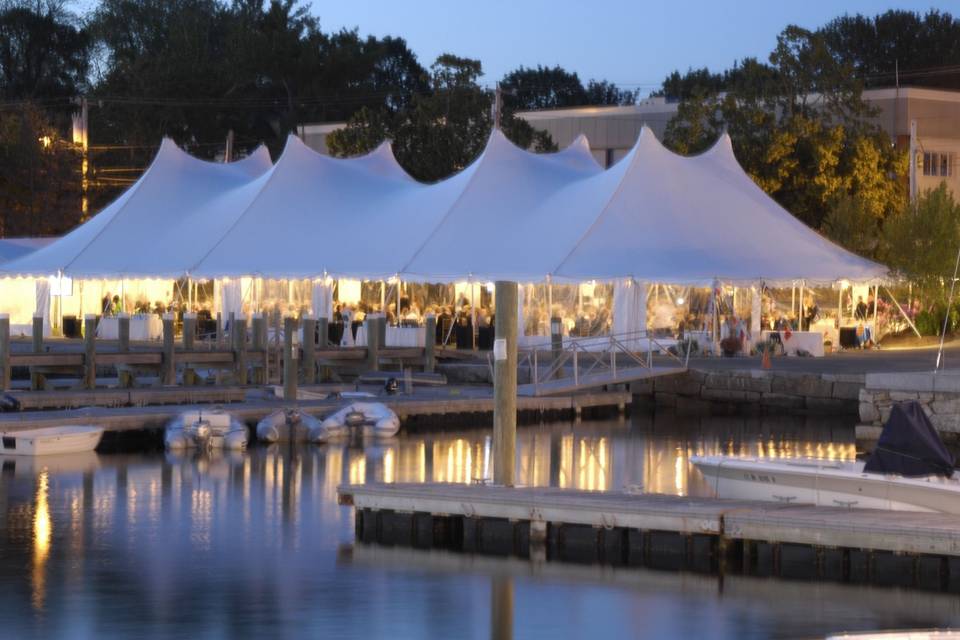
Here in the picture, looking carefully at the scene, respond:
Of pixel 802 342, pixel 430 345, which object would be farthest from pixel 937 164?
pixel 430 345

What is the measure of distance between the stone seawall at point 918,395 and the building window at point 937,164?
2885 centimetres

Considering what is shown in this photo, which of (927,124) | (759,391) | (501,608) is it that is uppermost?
(927,124)

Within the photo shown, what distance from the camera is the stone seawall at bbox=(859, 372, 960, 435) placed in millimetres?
25984

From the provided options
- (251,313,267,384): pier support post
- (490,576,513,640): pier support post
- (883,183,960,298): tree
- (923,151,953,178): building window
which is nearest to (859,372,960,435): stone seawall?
(251,313,267,384): pier support post

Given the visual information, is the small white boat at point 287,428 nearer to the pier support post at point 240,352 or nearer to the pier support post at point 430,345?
the pier support post at point 240,352

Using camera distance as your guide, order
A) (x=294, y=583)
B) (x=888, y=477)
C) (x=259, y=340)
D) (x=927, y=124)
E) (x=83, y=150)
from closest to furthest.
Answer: (x=294, y=583) → (x=888, y=477) → (x=259, y=340) → (x=927, y=124) → (x=83, y=150)

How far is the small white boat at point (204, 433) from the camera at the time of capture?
24.9 meters

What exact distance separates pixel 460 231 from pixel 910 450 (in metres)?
22.8

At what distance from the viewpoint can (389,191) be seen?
141ft

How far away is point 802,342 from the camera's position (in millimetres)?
36938

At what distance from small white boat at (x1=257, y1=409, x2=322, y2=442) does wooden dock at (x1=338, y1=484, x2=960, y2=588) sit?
27.9 ft

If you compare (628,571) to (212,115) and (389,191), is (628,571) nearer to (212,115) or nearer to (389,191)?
(389,191)

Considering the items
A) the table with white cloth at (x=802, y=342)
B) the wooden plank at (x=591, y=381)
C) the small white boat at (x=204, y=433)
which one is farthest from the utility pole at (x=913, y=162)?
the small white boat at (x=204, y=433)

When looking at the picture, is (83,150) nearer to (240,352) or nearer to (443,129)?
(443,129)
